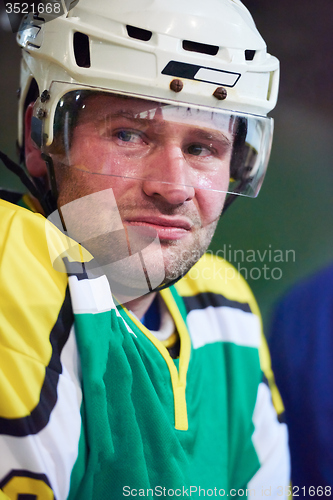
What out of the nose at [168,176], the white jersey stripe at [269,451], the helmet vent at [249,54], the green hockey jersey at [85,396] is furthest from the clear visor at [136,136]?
the white jersey stripe at [269,451]

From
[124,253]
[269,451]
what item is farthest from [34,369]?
[269,451]

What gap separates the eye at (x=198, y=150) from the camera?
33.7 inches

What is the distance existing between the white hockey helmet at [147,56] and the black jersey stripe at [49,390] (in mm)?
362

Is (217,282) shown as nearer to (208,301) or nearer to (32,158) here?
(208,301)

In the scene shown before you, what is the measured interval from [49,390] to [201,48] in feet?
1.91

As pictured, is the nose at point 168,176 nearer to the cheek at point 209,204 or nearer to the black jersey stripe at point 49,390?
the cheek at point 209,204

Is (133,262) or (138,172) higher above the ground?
(138,172)

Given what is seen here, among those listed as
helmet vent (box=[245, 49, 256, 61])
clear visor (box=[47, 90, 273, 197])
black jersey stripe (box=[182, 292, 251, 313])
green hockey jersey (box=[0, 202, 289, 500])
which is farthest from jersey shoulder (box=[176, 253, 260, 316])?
helmet vent (box=[245, 49, 256, 61])

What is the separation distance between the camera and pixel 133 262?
840 mm

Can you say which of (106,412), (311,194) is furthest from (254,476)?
(311,194)

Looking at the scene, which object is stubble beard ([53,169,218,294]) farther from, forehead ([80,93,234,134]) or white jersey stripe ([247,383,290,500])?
white jersey stripe ([247,383,290,500])

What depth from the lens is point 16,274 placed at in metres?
0.57

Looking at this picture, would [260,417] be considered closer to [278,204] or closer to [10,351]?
[278,204]

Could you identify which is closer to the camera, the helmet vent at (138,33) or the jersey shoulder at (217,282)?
the helmet vent at (138,33)
